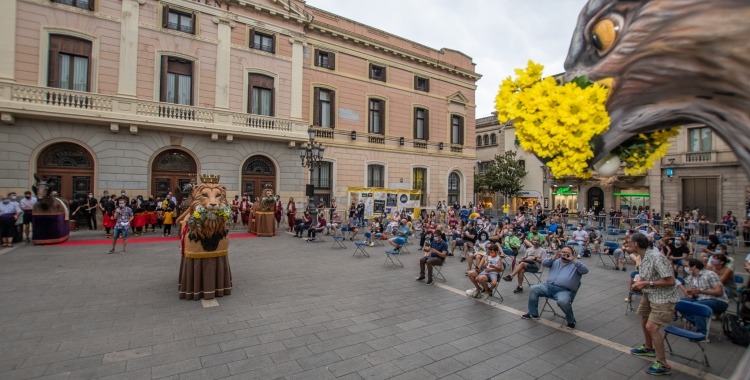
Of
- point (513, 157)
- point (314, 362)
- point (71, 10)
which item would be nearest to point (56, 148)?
point (71, 10)

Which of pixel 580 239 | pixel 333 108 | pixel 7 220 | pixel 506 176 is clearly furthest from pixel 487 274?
pixel 506 176

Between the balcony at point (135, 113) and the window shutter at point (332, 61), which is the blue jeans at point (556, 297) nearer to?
the balcony at point (135, 113)

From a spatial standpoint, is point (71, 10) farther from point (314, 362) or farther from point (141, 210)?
point (314, 362)

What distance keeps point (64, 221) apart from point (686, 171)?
36068 mm

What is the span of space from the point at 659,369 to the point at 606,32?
5091 mm

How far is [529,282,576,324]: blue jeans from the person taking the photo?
6.32 meters

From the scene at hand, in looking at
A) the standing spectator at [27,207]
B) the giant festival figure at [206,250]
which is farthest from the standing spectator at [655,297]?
the standing spectator at [27,207]

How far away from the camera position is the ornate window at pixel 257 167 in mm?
20406

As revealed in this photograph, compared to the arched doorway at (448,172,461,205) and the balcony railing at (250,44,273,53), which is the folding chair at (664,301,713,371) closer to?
the balcony railing at (250,44,273,53)

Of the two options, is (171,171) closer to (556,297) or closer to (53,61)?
(53,61)

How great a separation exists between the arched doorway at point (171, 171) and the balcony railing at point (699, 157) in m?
32.6

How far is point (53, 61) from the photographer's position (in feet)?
51.5

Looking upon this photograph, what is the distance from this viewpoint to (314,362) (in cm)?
486

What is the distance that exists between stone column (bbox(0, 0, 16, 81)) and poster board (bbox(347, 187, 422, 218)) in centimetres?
1648
